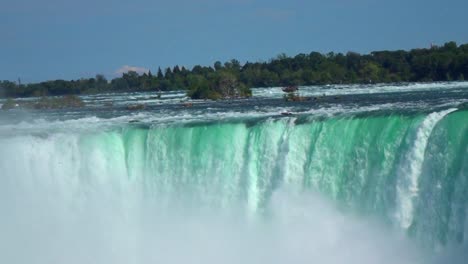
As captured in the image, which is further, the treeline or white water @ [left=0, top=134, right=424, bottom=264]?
the treeline

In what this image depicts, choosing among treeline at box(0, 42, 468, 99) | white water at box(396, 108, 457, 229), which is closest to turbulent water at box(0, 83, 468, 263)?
white water at box(396, 108, 457, 229)

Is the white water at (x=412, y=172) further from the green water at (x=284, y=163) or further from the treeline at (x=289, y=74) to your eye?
the treeline at (x=289, y=74)

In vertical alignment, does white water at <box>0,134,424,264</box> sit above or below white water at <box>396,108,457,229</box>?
below

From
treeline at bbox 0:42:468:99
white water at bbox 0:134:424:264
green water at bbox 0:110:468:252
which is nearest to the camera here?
green water at bbox 0:110:468:252

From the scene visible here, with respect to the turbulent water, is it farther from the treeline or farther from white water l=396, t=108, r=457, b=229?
the treeline

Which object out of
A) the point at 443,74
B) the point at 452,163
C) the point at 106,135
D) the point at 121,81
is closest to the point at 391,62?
the point at 443,74

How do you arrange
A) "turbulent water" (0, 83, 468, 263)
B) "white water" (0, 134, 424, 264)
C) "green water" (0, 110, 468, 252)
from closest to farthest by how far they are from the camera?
"green water" (0, 110, 468, 252) < "turbulent water" (0, 83, 468, 263) < "white water" (0, 134, 424, 264)
